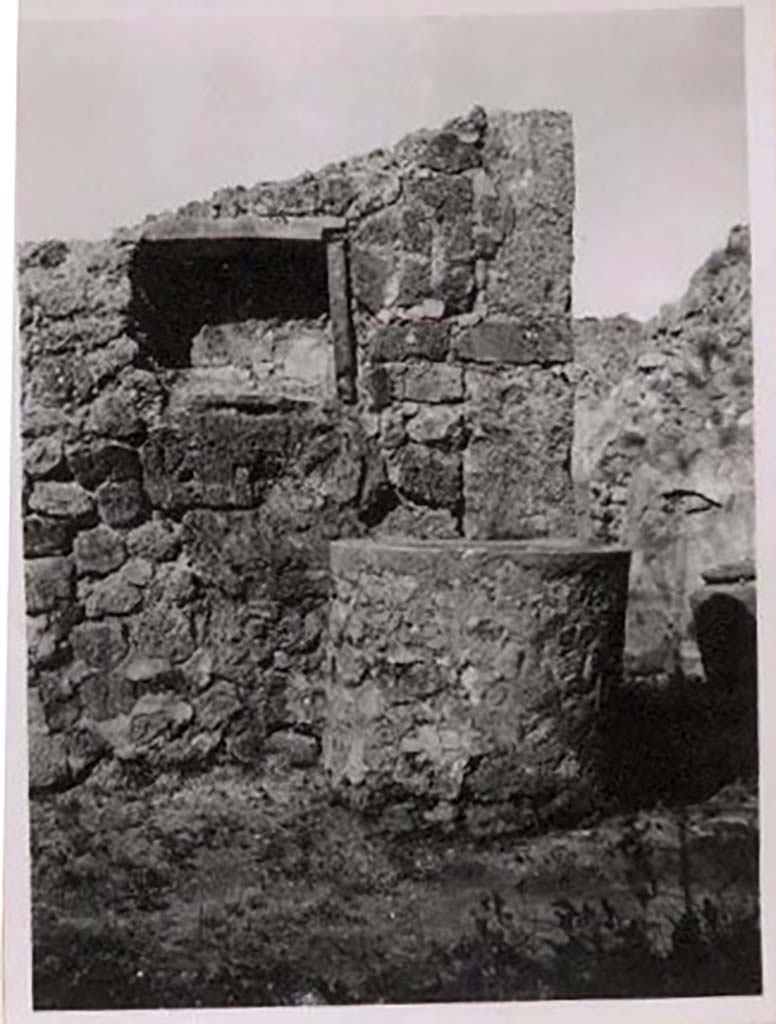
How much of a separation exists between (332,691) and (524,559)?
Result: 22cm

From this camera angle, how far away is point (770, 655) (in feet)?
3.96

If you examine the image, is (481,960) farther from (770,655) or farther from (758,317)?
(758,317)

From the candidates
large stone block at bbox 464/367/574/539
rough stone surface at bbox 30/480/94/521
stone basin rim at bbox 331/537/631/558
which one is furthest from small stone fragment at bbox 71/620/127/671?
large stone block at bbox 464/367/574/539

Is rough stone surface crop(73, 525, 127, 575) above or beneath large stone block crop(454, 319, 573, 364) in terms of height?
beneath

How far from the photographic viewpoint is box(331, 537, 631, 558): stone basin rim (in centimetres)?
119

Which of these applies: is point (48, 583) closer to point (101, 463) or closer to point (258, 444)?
point (101, 463)

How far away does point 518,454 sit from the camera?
1.20m

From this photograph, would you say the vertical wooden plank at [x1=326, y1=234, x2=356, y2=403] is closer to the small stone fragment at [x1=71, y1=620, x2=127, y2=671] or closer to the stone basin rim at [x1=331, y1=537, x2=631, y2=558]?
the stone basin rim at [x1=331, y1=537, x2=631, y2=558]

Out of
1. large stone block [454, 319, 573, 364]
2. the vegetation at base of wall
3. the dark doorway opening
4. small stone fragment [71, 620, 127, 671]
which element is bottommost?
the vegetation at base of wall

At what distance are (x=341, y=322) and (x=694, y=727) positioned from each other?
51 cm

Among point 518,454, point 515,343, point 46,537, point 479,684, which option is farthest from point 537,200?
point 46,537

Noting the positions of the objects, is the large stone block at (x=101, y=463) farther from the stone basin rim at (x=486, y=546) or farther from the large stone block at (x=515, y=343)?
the large stone block at (x=515, y=343)

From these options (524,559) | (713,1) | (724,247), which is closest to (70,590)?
(524,559)

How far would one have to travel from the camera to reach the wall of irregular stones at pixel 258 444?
1.20 meters
